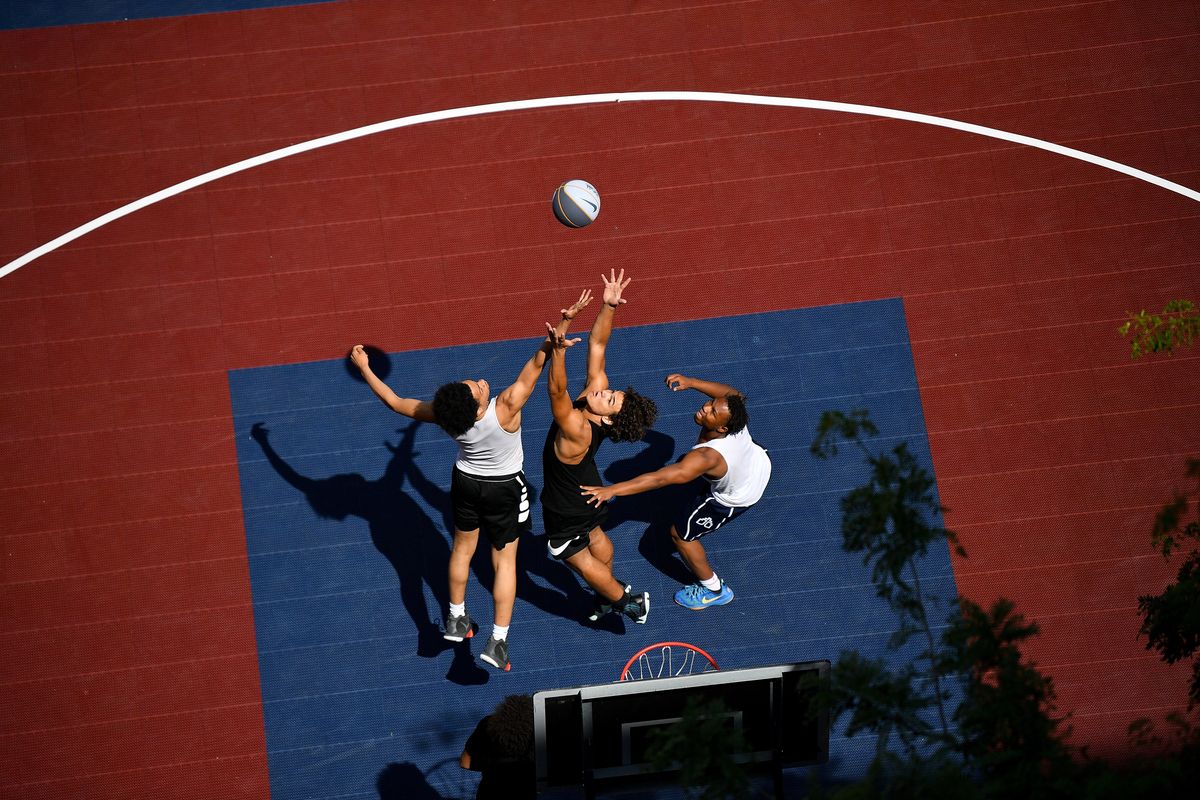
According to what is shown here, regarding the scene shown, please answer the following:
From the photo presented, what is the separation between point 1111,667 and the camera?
826 cm

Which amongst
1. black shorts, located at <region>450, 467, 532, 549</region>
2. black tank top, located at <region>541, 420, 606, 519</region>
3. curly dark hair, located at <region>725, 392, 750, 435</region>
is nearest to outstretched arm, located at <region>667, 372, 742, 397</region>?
curly dark hair, located at <region>725, 392, 750, 435</region>

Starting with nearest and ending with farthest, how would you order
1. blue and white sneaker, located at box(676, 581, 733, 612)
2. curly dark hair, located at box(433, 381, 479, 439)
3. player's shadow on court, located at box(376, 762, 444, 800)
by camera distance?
curly dark hair, located at box(433, 381, 479, 439)
player's shadow on court, located at box(376, 762, 444, 800)
blue and white sneaker, located at box(676, 581, 733, 612)

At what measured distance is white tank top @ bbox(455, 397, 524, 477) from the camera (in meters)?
6.88

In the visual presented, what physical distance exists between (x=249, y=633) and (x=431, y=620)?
1.60 meters

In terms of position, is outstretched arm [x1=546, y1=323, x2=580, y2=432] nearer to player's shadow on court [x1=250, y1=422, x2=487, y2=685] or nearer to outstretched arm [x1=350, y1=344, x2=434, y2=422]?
outstretched arm [x1=350, y1=344, x2=434, y2=422]

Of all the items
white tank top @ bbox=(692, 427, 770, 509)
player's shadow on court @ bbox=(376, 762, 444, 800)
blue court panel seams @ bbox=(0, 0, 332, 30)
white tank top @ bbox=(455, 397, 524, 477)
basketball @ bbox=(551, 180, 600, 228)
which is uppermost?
blue court panel seams @ bbox=(0, 0, 332, 30)

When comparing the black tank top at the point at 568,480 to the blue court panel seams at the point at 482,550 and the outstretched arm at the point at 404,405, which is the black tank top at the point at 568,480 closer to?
the outstretched arm at the point at 404,405

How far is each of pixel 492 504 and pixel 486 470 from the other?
296 mm

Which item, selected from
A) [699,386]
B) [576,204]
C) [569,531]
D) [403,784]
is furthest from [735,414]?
[403,784]

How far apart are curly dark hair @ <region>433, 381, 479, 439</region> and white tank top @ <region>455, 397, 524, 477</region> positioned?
110 mm

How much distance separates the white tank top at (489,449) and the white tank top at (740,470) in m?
1.40

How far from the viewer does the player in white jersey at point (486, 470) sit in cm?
679

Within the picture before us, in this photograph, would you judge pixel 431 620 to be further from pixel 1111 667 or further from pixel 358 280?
pixel 1111 667

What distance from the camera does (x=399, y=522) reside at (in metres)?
8.56
